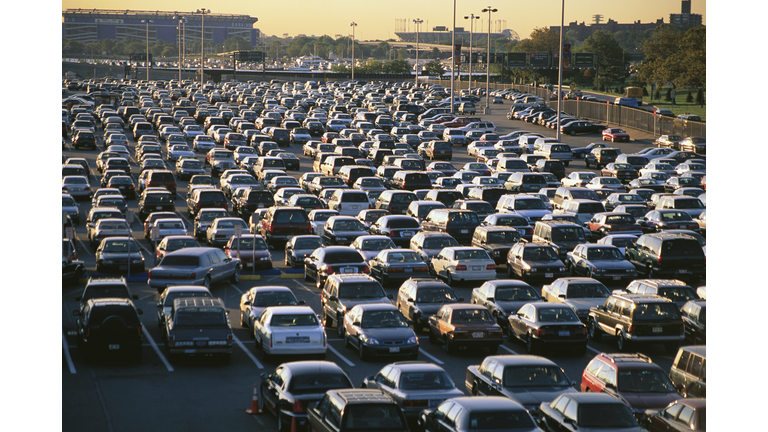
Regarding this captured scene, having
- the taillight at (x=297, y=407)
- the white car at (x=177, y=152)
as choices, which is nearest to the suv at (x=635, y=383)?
the taillight at (x=297, y=407)

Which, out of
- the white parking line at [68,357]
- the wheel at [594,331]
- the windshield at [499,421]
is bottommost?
the white parking line at [68,357]

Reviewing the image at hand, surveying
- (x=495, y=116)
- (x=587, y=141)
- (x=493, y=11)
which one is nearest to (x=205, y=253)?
(x=587, y=141)

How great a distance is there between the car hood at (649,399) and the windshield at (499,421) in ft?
11.9

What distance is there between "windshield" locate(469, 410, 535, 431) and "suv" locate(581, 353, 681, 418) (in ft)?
11.6

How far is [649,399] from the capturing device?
17.6 m

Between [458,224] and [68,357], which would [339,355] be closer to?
[68,357]

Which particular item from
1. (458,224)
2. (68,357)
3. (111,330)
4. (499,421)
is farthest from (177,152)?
(499,421)

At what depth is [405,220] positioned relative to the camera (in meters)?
37.0

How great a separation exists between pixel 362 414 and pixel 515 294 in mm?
11876

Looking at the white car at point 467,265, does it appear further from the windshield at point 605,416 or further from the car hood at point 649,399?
the windshield at point 605,416

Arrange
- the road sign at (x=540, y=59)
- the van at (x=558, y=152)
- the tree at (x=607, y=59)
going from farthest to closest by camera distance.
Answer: the tree at (x=607, y=59), the road sign at (x=540, y=59), the van at (x=558, y=152)

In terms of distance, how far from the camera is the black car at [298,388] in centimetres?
1648

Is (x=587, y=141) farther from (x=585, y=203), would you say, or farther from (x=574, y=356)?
(x=574, y=356)
